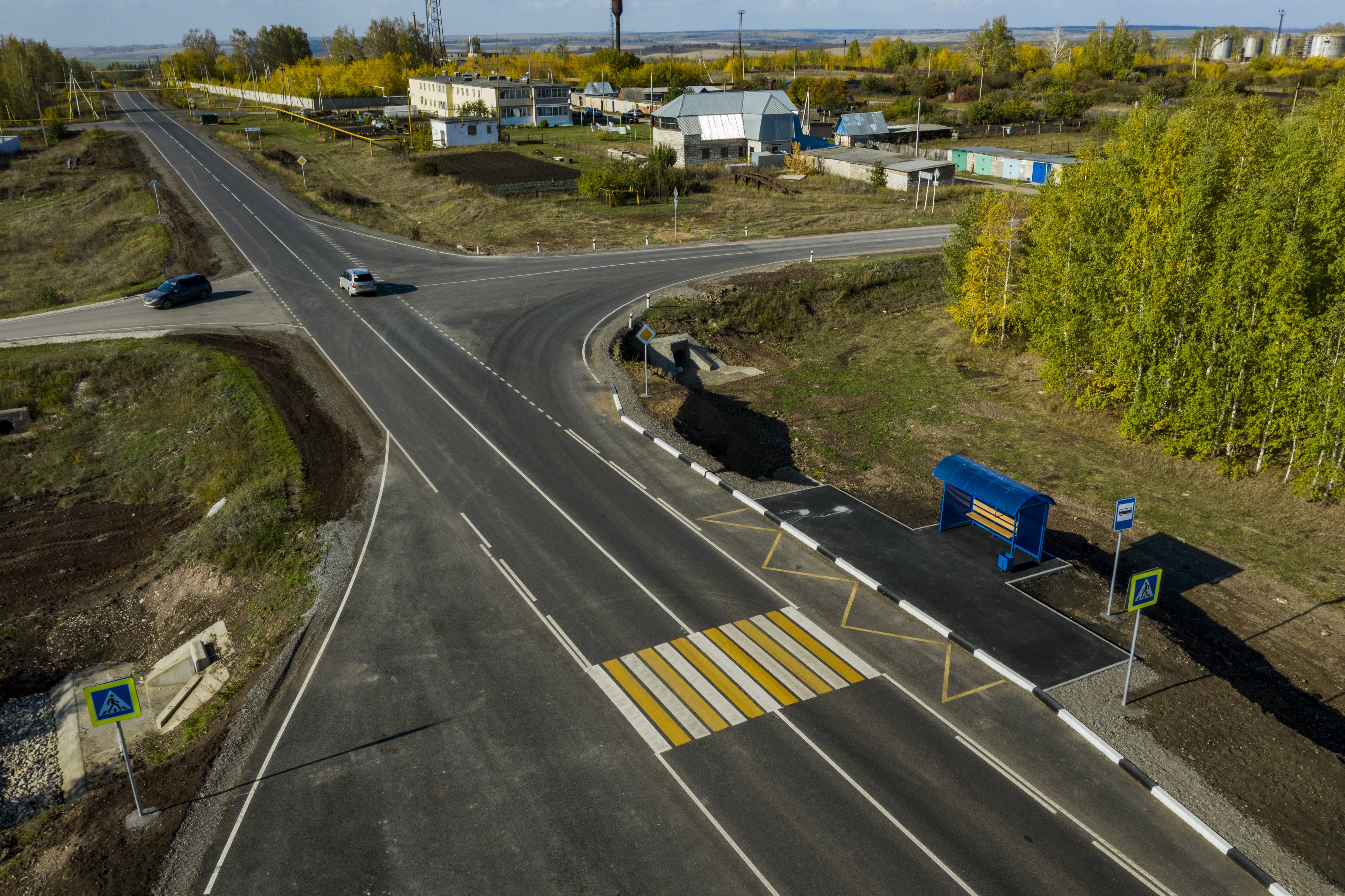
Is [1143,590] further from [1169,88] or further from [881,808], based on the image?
[1169,88]

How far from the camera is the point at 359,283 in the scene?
48.7 meters

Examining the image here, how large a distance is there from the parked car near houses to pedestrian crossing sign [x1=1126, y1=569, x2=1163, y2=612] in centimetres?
5018

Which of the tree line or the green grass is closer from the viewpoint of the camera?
the green grass

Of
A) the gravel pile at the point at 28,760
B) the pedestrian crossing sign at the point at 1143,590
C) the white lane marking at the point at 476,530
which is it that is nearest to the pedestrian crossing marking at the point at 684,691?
the white lane marking at the point at 476,530

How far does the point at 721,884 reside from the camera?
13656 millimetres

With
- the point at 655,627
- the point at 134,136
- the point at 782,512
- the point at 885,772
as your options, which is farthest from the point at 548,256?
the point at 134,136

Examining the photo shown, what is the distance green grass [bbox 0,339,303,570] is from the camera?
25.9 metres

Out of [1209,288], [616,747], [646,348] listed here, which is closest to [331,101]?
[646,348]

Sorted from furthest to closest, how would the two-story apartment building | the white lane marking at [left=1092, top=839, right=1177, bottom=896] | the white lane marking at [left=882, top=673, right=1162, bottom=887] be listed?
1. the two-story apartment building
2. the white lane marking at [left=882, top=673, right=1162, bottom=887]
3. the white lane marking at [left=1092, top=839, right=1177, bottom=896]

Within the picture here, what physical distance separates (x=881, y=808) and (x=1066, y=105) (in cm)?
13620

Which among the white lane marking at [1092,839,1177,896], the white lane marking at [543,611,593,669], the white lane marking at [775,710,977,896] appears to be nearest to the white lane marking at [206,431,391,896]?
the white lane marking at [543,611,593,669]

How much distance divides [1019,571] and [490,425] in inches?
784

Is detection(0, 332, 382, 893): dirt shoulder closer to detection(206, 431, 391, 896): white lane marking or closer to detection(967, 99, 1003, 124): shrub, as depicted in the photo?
detection(206, 431, 391, 896): white lane marking

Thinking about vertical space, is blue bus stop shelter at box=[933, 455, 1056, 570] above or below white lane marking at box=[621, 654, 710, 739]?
above
